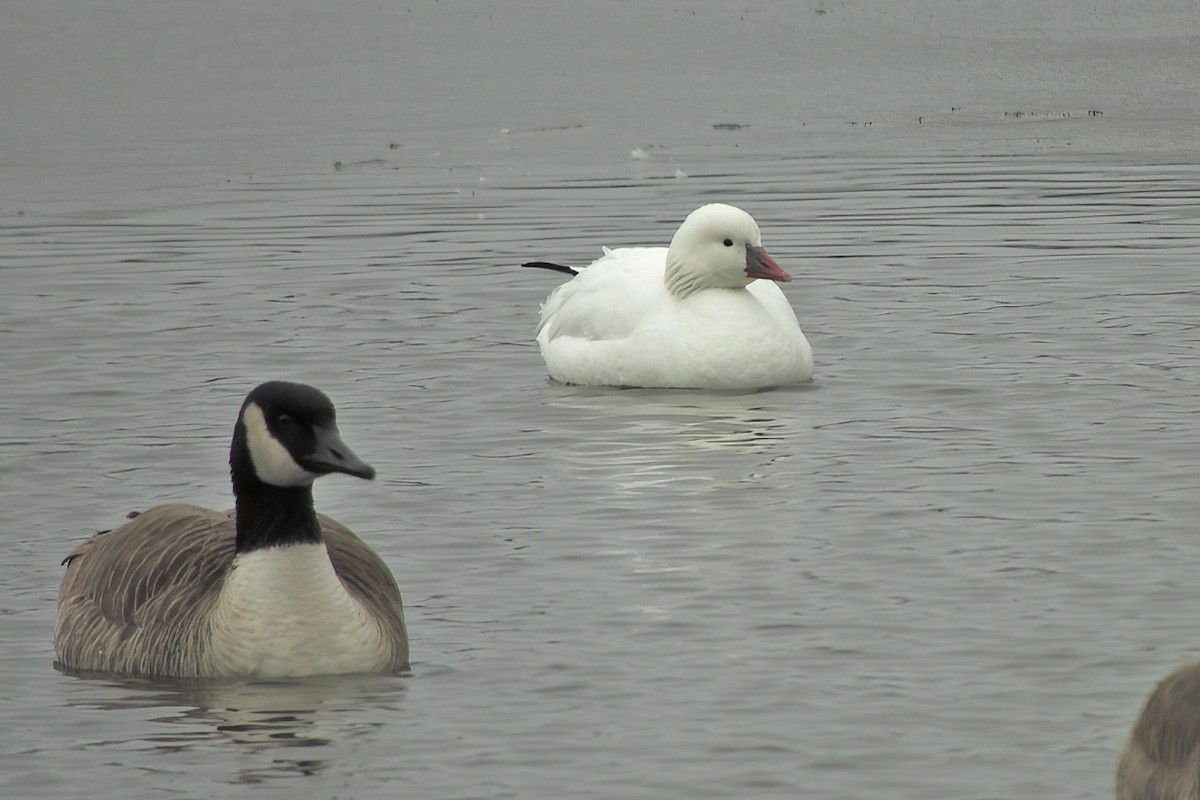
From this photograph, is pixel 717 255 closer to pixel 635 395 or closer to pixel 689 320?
pixel 689 320

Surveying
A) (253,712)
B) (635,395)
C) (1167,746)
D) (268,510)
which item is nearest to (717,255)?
(635,395)

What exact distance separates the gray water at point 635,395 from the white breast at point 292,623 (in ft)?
0.38

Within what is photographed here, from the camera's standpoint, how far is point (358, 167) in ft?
67.7

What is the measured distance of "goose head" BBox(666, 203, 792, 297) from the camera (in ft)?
41.1

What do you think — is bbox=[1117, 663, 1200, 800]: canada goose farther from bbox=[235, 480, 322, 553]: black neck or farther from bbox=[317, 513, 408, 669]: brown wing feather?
bbox=[235, 480, 322, 553]: black neck

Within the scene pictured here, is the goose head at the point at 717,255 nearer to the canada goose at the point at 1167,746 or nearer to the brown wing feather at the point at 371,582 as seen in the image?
the brown wing feather at the point at 371,582

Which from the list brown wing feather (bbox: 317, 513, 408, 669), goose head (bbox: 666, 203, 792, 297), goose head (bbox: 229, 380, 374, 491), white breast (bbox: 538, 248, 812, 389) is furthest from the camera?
goose head (bbox: 666, 203, 792, 297)

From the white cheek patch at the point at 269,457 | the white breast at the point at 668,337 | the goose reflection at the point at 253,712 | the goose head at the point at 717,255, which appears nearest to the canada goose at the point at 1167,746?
the goose reflection at the point at 253,712

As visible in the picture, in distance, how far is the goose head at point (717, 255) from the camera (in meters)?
12.5

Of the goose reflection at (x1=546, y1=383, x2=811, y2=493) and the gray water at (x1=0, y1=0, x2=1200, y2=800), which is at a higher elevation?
the gray water at (x1=0, y1=0, x2=1200, y2=800)

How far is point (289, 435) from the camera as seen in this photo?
7.16 metres

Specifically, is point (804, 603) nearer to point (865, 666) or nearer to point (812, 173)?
point (865, 666)

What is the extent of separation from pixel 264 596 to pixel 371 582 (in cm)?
42

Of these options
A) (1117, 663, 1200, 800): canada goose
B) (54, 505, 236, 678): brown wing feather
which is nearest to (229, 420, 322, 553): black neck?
(54, 505, 236, 678): brown wing feather
